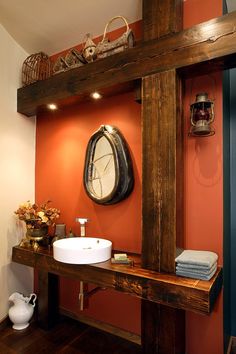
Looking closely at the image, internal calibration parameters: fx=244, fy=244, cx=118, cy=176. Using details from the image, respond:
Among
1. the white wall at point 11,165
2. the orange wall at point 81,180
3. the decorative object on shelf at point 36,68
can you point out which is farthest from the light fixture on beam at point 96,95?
the white wall at point 11,165

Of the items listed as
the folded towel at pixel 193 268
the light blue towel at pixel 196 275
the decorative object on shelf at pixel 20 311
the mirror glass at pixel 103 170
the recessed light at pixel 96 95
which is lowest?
the decorative object on shelf at pixel 20 311

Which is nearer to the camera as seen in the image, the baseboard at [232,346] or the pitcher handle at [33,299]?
the baseboard at [232,346]

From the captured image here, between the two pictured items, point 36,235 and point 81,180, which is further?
point 81,180

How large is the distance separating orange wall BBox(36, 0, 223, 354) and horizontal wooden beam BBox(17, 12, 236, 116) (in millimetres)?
254

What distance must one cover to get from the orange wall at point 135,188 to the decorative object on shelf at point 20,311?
320mm

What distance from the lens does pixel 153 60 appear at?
62.3 inches

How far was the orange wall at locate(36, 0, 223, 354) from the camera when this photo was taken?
161cm

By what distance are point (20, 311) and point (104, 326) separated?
28.8 inches

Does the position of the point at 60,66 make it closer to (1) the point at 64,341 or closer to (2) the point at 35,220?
(2) the point at 35,220

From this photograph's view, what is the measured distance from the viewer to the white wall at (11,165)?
86.2 inches

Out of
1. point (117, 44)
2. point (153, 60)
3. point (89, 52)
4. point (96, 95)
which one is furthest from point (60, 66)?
point (153, 60)

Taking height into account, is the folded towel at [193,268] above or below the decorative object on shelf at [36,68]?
below

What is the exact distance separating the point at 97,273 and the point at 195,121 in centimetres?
119

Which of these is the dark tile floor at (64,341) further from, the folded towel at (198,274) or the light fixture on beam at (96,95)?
the light fixture on beam at (96,95)
